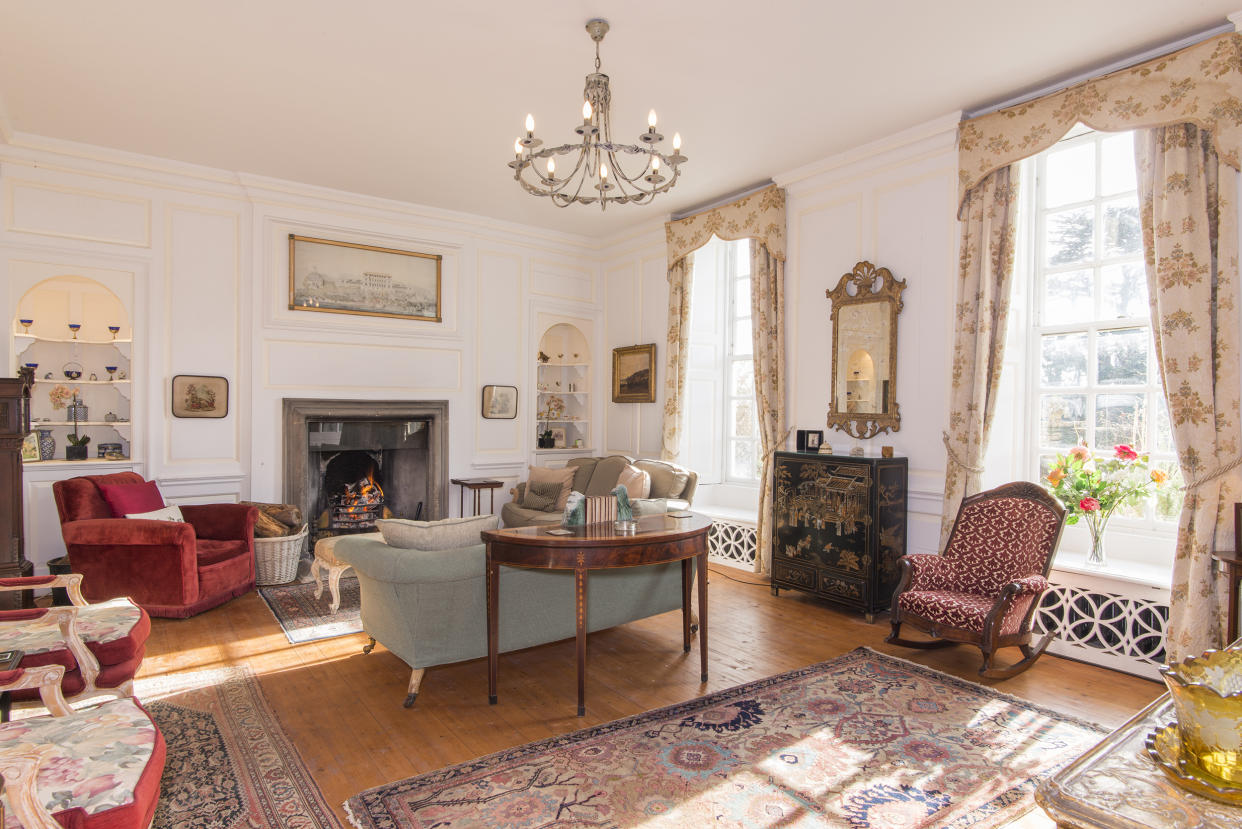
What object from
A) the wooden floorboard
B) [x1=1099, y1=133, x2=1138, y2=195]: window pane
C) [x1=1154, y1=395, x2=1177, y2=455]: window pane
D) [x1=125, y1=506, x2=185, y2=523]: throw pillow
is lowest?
the wooden floorboard

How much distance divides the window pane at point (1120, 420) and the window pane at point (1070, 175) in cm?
131

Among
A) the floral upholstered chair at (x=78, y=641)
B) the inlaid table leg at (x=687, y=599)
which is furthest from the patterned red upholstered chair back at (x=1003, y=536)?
the floral upholstered chair at (x=78, y=641)

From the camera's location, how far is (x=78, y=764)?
1826 millimetres

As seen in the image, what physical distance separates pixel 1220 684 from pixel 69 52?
5.91 meters

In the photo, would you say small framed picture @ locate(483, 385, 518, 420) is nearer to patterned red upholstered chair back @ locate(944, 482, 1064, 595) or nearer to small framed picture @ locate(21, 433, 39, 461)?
small framed picture @ locate(21, 433, 39, 461)

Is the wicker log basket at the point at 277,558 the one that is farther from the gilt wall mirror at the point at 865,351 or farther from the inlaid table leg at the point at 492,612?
the gilt wall mirror at the point at 865,351

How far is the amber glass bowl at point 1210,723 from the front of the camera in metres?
1.50

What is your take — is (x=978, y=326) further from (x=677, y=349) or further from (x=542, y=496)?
(x=542, y=496)

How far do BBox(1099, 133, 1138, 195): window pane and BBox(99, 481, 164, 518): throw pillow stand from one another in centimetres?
689

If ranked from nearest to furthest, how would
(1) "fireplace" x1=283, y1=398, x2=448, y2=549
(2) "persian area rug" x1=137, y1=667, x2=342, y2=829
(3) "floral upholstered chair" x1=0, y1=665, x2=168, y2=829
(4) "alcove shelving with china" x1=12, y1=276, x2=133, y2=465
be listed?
(3) "floral upholstered chair" x1=0, y1=665, x2=168, y2=829
(2) "persian area rug" x1=137, y1=667, x2=342, y2=829
(4) "alcove shelving with china" x1=12, y1=276, x2=133, y2=465
(1) "fireplace" x1=283, y1=398, x2=448, y2=549

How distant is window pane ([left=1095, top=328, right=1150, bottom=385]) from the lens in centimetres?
418

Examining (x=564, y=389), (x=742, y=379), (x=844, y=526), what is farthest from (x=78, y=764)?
(x=564, y=389)

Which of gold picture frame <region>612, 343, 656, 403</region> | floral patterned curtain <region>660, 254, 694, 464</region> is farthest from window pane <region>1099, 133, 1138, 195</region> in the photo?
gold picture frame <region>612, 343, 656, 403</region>

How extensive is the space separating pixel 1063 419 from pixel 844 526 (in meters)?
1.58
